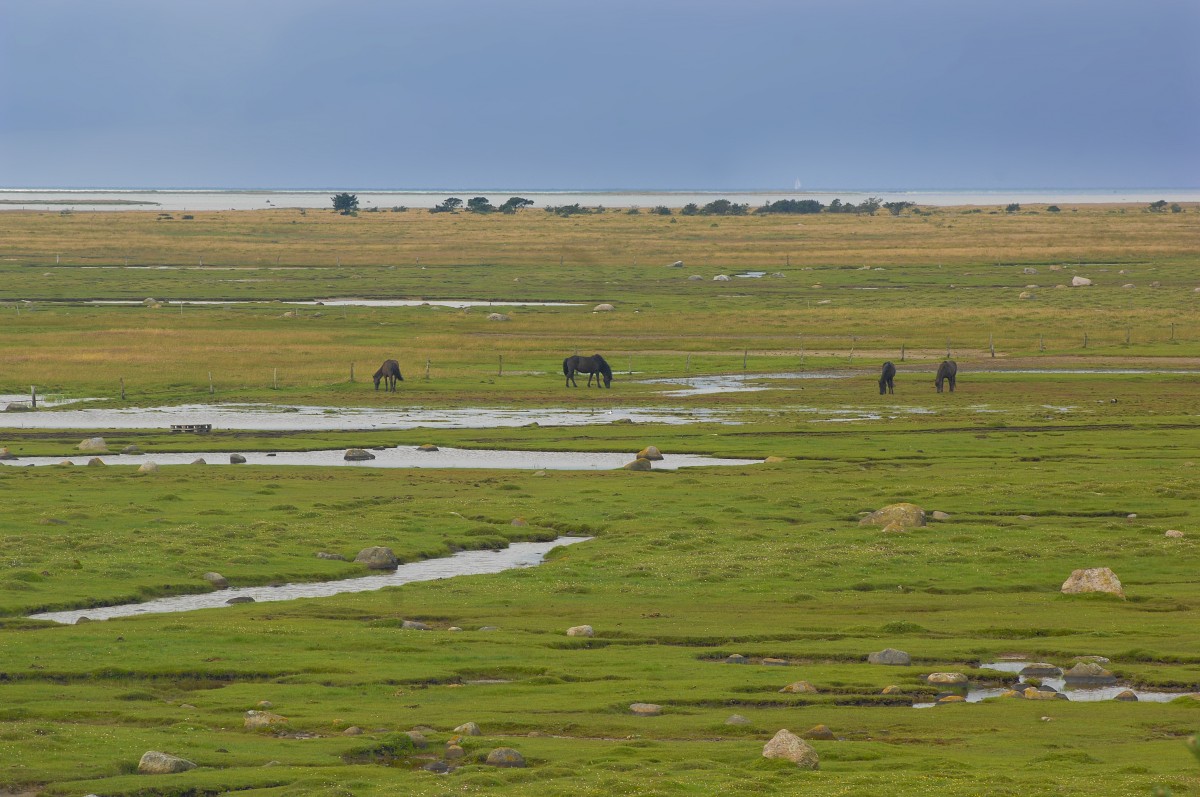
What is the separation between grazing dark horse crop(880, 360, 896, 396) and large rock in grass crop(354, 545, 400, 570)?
3192 centimetres

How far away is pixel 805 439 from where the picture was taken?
4956 cm

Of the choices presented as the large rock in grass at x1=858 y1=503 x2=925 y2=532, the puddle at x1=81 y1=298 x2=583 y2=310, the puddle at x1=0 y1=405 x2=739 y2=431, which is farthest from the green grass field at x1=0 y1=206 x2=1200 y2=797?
the puddle at x1=81 y1=298 x2=583 y2=310

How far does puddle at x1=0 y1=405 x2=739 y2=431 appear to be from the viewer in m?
54.0

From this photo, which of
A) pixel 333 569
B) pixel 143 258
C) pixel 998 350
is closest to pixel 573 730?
pixel 333 569

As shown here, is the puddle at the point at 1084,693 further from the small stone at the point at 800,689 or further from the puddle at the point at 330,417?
the puddle at the point at 330,417

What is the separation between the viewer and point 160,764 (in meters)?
16.3

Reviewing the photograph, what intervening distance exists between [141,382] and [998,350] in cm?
4200

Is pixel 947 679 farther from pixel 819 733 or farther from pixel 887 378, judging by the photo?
pixel 887 378

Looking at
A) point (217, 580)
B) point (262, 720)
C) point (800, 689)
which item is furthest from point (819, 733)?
point (217, 580)

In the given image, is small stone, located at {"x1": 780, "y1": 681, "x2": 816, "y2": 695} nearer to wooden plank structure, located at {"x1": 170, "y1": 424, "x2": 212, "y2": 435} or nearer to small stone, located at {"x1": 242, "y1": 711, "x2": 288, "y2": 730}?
small stone, located at {"x1": 242, "y1": 711, "x2": 288, "y2": 730}

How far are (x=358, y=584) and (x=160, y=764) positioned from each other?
14565mm

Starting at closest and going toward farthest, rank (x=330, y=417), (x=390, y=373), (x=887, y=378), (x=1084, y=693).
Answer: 1. (x=1084, y=693)
2. (x=330, y=417)
3. (x=887, y=378)
4. (x=390, y=373)

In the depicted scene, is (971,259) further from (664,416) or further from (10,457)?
(10,457)

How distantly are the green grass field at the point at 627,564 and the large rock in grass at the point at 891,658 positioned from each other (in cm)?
32
